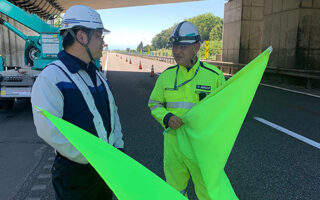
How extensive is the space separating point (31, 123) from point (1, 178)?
136 inches

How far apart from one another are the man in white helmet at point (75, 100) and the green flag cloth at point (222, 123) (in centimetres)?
79

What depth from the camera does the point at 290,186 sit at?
379 centimetres

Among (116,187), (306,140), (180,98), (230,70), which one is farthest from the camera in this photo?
(230,70)

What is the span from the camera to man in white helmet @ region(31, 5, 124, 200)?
1.84 meters

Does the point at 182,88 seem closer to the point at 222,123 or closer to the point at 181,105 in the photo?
the point at 181,105

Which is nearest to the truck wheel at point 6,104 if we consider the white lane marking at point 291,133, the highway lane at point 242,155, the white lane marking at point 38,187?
the highway lane at point 242,155

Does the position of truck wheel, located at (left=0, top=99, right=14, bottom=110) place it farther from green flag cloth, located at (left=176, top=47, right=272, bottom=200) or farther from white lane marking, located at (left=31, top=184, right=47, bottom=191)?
green flag cloth, located at (left=176, top=47, right=272, bottom=200)

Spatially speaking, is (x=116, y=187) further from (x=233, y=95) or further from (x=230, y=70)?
(x=230, y=70)

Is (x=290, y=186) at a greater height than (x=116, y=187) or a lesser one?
lesser

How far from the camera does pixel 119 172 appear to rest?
4.84 ft

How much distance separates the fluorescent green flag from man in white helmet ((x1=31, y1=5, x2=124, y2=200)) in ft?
0.76

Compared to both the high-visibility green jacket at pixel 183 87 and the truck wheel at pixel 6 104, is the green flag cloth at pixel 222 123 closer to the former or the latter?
the high-visibility green jacket at pixel 183 87

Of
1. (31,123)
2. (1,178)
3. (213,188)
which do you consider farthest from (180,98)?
(31,123)

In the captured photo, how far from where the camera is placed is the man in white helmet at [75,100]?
1.84 meters
